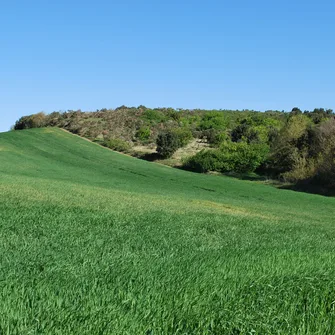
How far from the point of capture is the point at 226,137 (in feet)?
232

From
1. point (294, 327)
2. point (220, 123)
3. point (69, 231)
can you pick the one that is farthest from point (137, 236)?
point (220, 123)

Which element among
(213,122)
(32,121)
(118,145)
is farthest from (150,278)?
(32,121)

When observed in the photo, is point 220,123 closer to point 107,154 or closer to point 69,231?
point 107,154

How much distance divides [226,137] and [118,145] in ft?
49.7

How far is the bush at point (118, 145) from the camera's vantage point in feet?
225

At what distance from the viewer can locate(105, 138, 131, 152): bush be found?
68669 mm

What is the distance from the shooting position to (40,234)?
10.6 metres

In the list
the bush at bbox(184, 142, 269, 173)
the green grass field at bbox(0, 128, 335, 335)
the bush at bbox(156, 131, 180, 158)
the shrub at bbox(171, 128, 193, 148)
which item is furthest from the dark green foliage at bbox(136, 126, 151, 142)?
the green grass field at bbox(0, 128, 335, 335)

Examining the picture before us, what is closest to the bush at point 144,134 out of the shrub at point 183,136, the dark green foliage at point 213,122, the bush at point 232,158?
the shrub at point 183,136

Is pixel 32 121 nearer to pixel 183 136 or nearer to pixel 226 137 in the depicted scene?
pixel 183 136

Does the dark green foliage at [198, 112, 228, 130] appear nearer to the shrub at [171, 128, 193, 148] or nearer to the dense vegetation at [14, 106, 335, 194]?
the dense vegetation at [14, 106, 335, 194]

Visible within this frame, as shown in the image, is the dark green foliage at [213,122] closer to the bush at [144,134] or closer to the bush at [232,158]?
the bush at [144,134]

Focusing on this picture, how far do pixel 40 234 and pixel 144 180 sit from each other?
3728 centimetres

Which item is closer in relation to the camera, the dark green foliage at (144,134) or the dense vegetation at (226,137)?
the dense vegetation at (226,137)
